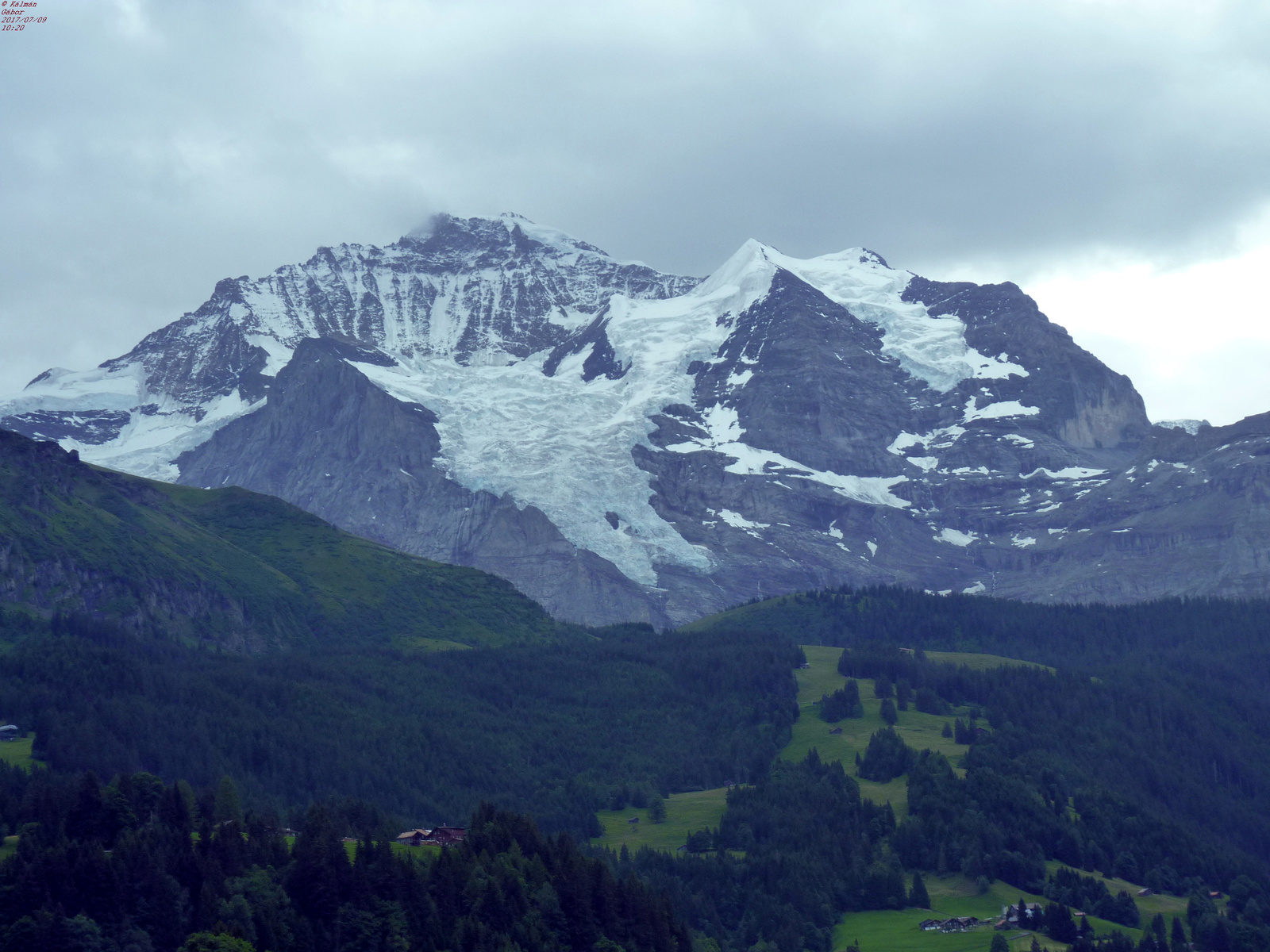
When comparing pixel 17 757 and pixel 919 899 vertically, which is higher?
pixel 17 757

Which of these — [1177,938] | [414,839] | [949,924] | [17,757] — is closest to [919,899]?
[949,924]

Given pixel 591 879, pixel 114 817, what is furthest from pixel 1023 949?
pixel 114 817

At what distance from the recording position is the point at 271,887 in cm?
12925

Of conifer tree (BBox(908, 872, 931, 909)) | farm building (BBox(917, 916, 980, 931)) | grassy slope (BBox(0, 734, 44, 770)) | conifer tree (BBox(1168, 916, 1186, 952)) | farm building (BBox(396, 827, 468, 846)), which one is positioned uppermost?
grassy slope (BBox(0, 734, 44, 770))

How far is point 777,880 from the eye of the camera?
193375 millimetres

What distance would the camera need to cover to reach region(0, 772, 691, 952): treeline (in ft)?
403

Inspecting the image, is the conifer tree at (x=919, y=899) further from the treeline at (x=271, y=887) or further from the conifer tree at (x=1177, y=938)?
the treeline at (x=271, y=887)

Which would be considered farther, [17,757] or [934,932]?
[17,757]

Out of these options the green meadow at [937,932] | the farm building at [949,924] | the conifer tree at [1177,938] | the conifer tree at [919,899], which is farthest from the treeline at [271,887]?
the conifer tree at [1177,938]

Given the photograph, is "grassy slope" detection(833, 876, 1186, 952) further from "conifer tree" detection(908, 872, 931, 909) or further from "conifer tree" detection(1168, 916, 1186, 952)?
"conifer tree" detection(1168, 916, 1186, 952)

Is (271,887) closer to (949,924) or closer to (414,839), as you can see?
(414,839)

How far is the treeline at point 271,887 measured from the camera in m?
123

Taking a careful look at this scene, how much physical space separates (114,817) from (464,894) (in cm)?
2854

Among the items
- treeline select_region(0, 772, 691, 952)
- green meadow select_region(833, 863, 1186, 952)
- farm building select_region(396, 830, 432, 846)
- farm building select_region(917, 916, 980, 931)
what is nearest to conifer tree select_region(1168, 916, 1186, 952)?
green meadow select_region(833, 863, 1186, 952)
